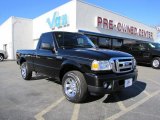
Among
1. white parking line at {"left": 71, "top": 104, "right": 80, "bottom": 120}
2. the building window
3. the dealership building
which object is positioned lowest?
white parking line at {"left": 71, "top": 104, "right": 80, "bottom": 120}

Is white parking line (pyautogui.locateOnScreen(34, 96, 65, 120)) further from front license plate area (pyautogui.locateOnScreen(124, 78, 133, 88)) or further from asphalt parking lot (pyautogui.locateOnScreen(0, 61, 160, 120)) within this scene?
front license plate area (pyautogui.locateOnScreen(124, 78, 133, 88))

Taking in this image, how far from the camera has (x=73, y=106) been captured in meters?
4.97

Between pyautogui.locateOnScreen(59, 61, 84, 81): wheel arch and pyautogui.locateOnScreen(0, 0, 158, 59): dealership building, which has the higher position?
pyautogui.locateOnScreen(0, 0, 158, 59): dealership building

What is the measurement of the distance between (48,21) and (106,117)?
18410 millimetres

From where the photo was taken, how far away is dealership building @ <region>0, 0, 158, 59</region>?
1767cm

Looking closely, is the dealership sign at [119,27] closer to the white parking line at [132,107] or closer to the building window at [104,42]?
the building window at [104,42]

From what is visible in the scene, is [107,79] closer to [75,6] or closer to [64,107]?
[64,107]

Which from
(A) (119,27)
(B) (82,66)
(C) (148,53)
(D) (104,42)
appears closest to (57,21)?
(D) (104,42)

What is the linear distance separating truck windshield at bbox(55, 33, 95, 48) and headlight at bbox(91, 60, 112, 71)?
5.29ft

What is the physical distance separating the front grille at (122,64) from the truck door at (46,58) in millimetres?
1862

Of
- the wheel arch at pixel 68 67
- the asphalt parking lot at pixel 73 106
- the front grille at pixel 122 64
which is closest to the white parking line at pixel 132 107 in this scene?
the asphalt parking lot at pixel 73 106

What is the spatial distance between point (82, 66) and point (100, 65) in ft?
1.62

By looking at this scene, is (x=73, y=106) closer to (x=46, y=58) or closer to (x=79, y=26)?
(x=46, y=58)

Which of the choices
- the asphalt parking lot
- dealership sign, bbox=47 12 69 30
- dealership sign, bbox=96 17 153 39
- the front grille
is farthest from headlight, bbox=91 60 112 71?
dealership sign, bbox=96 17 153 39
